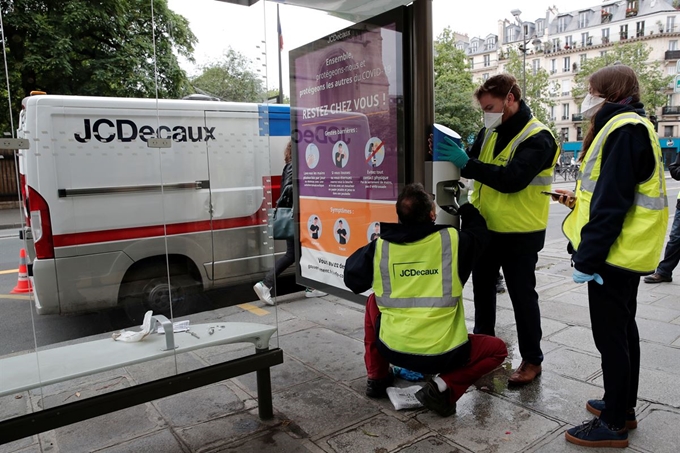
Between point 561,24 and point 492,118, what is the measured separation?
250 feet

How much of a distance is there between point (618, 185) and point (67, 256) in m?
3.47

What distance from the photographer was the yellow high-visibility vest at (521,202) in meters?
3.13

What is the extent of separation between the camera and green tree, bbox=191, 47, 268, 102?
3.20 meters

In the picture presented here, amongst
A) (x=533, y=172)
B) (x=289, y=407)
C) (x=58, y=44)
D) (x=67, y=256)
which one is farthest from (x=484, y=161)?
(x=67, y=256)

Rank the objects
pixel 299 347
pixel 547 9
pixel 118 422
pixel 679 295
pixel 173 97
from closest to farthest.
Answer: pixel 118 422 < pixel 173 97 < pixel 299 347 < pixel 679 295 < pixel 547 9

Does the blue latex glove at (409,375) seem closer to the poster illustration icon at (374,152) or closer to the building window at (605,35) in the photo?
the poster illustration icon at (374,152)

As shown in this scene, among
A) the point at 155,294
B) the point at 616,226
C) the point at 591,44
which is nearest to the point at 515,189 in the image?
the point at 616,226

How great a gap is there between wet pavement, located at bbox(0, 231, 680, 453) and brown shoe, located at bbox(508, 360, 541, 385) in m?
0.05

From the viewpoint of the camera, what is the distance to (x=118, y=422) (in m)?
2.95

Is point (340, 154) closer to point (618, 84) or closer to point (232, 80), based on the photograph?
point (232, 80)

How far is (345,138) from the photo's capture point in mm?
4023

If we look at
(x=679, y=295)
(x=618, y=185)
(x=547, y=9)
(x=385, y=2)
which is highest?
(x=547, y=9)

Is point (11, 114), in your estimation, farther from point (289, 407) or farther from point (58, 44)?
point (289, 407)

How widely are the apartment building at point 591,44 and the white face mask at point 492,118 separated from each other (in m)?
49.6
